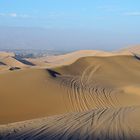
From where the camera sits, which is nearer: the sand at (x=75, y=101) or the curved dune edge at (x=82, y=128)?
the curved dune edge at (x=82, y=128)

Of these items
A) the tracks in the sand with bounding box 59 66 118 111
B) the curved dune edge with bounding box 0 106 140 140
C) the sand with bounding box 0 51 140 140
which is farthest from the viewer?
the tracks in the sand with bounding box 59 66 118 111

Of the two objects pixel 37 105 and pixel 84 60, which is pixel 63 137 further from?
pixel 84 60

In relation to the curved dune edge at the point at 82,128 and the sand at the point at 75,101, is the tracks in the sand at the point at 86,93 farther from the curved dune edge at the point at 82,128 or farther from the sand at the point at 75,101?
the curved dune edge at the point at 82,128

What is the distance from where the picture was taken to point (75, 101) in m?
20.2

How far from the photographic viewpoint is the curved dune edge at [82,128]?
11680 mm

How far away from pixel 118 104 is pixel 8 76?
6300 millimetres

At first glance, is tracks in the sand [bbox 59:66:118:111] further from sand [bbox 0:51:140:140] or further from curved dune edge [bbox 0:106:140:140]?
curved dune edge [bbox 0:106:140:140]

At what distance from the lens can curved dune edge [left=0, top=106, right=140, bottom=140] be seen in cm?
1168

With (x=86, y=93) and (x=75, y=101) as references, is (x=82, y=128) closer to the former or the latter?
(x=75, y=101)

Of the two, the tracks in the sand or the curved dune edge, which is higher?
the curved dune edge

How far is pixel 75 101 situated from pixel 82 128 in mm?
7544

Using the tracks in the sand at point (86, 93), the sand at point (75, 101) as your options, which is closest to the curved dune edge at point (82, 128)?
the sand at point (75, 101)

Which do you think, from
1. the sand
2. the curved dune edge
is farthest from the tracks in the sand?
the curved dune edge

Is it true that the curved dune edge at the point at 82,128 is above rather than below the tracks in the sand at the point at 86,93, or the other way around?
above
